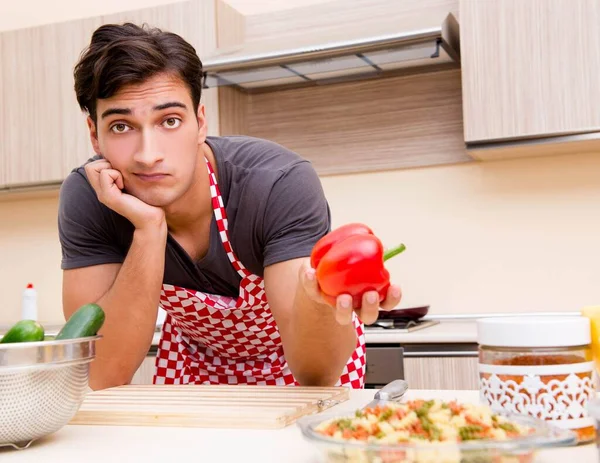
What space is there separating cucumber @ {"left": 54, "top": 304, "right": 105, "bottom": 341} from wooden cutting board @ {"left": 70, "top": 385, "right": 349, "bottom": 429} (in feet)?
0.43

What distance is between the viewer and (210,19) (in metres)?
2.62

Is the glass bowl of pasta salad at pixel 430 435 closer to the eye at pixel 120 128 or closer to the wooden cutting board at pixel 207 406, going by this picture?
the wooden cutting board at pixel 207 406

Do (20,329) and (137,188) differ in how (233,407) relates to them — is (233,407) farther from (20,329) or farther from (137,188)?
(137,188)

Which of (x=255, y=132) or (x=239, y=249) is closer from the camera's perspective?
(x=239, y=249)

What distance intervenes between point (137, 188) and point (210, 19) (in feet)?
4.40

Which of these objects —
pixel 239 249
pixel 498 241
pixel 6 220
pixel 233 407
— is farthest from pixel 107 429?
pixel 6 220

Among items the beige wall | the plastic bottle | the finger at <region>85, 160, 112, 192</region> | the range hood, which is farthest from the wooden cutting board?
the plastic bottle


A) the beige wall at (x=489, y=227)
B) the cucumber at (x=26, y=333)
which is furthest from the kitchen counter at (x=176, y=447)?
the beige wall at (x=489, y=227)

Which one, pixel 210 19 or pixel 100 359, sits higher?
pixel 210 19

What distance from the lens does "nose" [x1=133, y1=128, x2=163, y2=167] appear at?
1336mm

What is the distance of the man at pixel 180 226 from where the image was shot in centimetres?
133

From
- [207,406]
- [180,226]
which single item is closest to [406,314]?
[180,226]

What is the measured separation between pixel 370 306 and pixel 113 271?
2.43ft

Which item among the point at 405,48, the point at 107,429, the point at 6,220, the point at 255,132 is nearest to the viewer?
the point at 107,429
